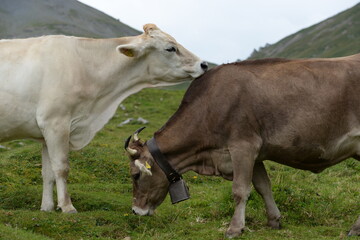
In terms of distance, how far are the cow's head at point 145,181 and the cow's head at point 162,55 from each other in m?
1.90

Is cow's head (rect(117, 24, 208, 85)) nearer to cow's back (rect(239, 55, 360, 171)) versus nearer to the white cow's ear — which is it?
cow's back (rect(239, 55, 360, 171))

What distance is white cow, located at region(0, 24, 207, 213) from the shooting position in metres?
10.5

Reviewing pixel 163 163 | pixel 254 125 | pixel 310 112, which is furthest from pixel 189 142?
pixel 310 112

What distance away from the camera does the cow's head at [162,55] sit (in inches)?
436

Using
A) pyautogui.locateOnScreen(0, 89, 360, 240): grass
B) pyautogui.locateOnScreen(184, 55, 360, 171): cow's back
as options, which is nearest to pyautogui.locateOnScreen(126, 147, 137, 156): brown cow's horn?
pyautogui.locateOnScreen(0, 89, 360, 240): grass

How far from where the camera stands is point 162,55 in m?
11.2

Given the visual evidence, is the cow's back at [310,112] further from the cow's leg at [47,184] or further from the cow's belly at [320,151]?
the cow's leg at [47,184]

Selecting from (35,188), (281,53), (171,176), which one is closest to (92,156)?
(35,188)

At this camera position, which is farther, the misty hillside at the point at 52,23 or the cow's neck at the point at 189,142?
the misty hillside at the point at 52,23

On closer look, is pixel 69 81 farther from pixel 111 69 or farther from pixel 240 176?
pixel 240 176

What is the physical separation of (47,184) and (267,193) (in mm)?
4274

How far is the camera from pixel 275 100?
362 inches

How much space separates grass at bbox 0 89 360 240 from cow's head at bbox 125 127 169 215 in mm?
286

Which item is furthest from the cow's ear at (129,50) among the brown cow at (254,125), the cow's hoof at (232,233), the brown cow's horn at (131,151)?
the cow's hoof at (232,233)
